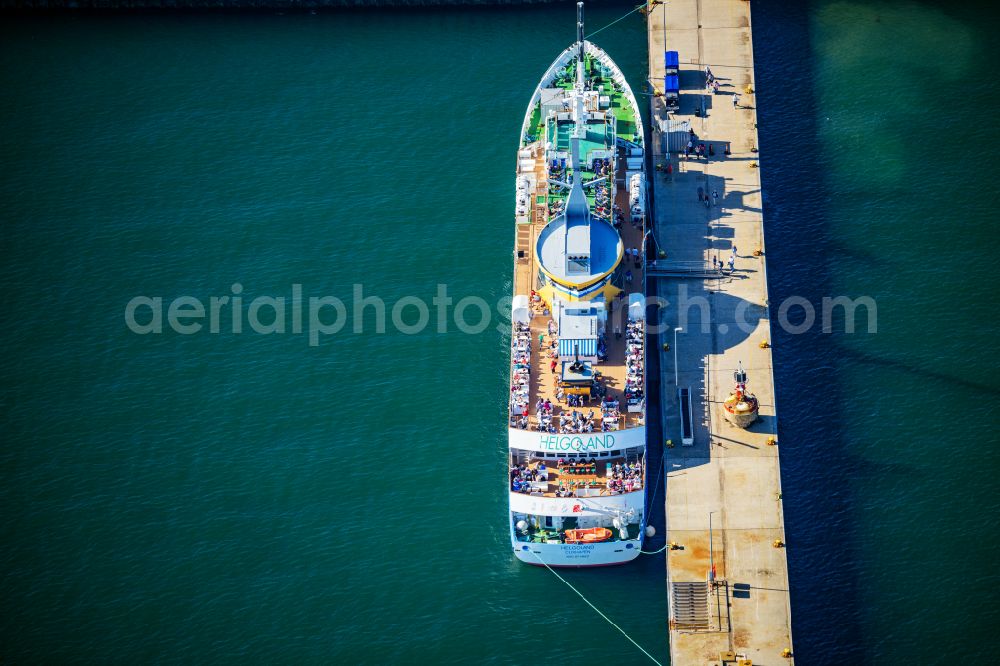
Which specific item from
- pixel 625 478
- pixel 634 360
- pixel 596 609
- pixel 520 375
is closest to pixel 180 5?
pixel 520 375

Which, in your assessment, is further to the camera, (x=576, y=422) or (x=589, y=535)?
(x=576, y=422)

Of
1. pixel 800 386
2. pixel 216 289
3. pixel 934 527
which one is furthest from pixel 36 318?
pixel 934 527

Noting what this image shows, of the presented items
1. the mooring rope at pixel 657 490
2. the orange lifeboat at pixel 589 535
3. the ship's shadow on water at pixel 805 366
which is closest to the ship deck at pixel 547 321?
the mooring rope at pixel 657 490

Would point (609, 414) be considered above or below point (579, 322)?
below

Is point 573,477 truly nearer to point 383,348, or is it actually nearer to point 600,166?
point 383,348

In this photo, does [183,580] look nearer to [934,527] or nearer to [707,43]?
[934,527]

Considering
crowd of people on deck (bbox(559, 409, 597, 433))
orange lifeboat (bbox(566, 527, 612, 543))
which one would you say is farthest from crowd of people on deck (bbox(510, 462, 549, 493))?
orange lifeboat (bbox(566, 527, 612, 543))

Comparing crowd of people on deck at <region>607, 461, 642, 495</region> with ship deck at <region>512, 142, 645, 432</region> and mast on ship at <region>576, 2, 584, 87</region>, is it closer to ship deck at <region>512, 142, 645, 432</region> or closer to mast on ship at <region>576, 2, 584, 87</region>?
ship deck at <region>512, 142, 645, 432</region>
